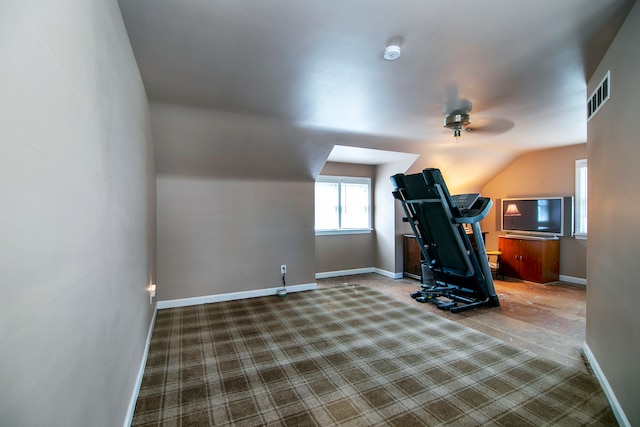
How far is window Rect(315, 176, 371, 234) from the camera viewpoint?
18.0ft

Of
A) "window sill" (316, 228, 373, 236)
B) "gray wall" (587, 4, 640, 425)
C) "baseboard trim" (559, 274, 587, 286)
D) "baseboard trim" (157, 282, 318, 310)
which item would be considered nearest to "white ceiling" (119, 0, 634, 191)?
"gray wall" (587, 4, 640, 425)

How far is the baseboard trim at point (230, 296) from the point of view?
382cm

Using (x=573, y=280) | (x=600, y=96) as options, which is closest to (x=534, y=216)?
(x=573, y=280)

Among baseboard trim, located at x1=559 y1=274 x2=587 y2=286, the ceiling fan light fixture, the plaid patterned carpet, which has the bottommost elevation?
the plaid patterned carpet

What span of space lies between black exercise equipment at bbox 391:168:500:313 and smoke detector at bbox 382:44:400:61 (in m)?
1.68

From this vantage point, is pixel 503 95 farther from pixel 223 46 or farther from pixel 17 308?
pixel 17 308

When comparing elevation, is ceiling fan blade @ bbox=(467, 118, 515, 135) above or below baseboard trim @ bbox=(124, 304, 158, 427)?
above

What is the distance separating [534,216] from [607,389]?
408cm

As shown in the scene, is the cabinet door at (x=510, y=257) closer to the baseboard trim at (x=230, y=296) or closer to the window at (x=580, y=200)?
the window at (x=580, y=200)

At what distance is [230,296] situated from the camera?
4152mm

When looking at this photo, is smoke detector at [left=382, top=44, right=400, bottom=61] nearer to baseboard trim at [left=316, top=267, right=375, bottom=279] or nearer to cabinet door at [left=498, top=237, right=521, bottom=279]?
baseboard trim at [left=316, top=267, right=375, bottom=279]

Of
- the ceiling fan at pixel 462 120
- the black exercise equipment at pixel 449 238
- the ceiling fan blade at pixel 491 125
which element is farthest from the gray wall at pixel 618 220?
the black exercise equipment at pixel 449 238

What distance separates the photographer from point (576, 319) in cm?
333

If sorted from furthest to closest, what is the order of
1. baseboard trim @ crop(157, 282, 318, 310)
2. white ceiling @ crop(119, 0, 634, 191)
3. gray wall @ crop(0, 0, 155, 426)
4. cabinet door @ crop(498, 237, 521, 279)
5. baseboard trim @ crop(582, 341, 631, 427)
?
cabinet door @ crop(498, 237, 521, 279) < baseboard trim @ crop(157, 282, 318, 310) < baseboard trim @ crop(582, 341, 631, 427) < white ceiling @ crop(119, 0, 634, 191) < gray wall @ crop(0, 0, 155, 426)
